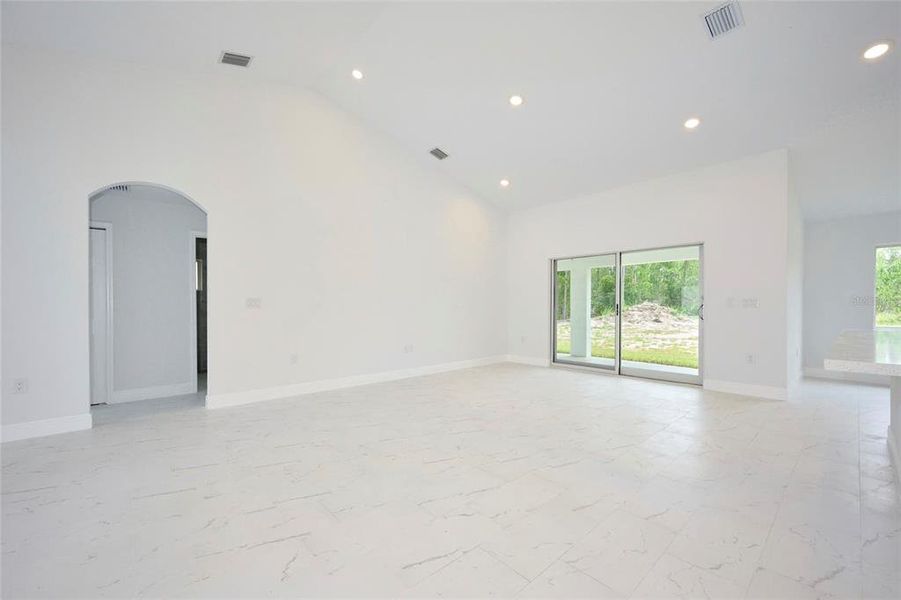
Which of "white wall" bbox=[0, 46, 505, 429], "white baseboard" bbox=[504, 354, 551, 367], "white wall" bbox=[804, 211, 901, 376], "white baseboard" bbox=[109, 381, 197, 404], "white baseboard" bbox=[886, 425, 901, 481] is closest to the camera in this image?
"white baseboard" bbox=[886, 425, 901, 481]

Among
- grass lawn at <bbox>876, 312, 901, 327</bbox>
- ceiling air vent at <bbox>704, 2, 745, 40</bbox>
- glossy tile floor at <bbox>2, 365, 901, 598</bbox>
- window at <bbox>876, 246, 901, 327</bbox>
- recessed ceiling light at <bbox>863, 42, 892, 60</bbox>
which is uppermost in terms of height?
ceiling air vent at <bbox>704, 2, 745, 40</bbox>

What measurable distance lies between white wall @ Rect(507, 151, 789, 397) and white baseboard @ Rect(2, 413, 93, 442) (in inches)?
278

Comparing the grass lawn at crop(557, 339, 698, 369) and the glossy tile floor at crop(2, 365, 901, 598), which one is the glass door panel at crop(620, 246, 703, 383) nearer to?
the grass lawn at crop(557, 339, 698, 369)

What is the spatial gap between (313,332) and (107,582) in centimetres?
374

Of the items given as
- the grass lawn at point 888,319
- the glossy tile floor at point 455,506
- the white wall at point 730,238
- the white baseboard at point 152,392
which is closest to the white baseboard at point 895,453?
the glossy tile floor at point 455,506

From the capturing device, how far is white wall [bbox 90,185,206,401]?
194 inches

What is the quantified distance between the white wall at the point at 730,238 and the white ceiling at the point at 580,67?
0.35 meters

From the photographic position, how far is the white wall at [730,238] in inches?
196

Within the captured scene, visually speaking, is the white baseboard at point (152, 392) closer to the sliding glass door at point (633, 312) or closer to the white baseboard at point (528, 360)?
the white baseboard at point (528, 360)

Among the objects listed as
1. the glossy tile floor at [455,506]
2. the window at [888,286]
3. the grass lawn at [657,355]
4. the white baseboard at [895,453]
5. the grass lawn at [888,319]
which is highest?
the window at [888,286]

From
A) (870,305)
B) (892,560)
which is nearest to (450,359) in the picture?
(892,560)

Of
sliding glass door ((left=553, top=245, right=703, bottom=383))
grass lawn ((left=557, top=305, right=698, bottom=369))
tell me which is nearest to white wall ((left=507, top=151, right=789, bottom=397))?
sliding glass door ((left=553, top=245, right=703, bottom=383))

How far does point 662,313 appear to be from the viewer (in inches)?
246

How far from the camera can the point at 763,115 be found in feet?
14.3
